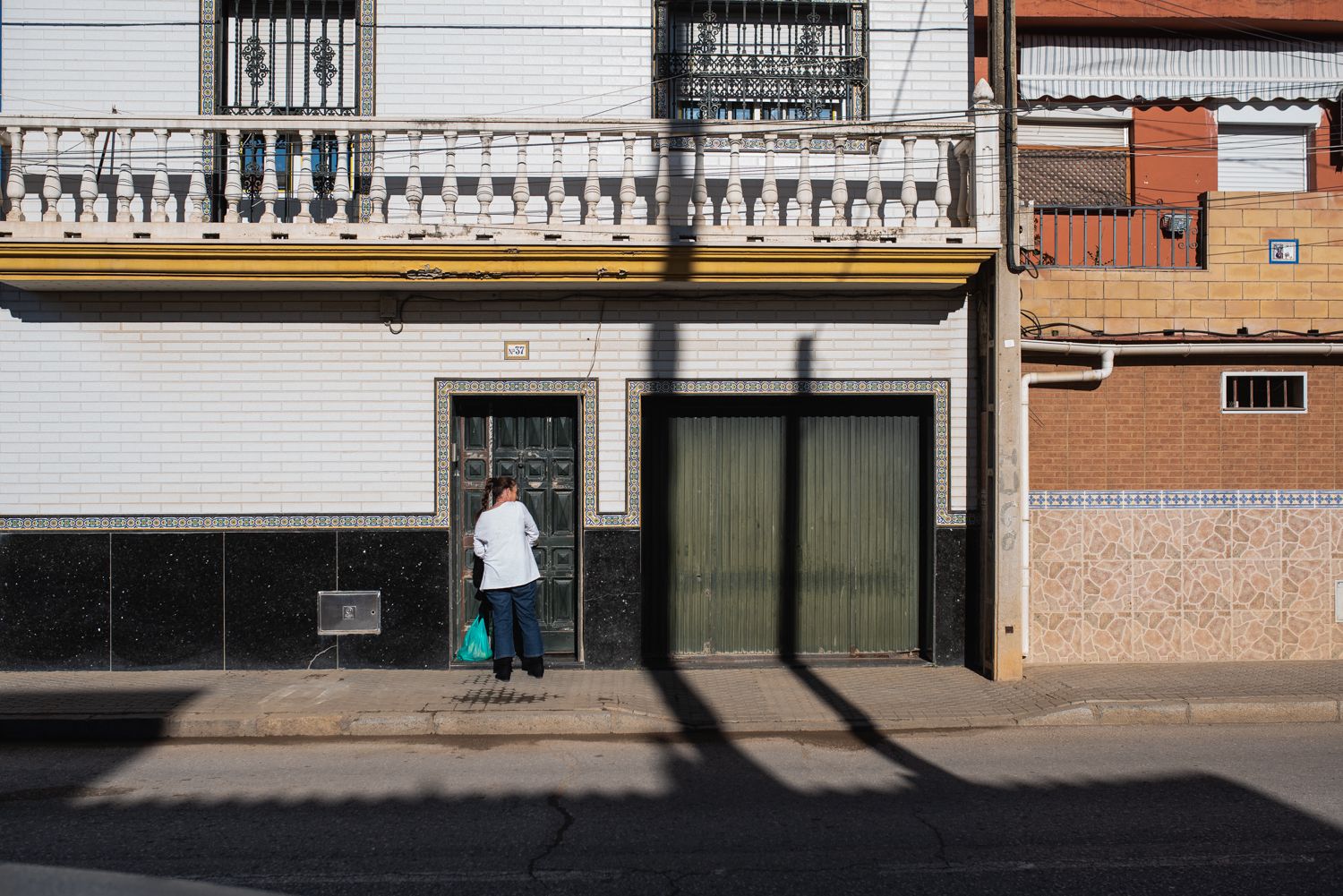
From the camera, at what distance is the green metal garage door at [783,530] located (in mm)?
9242

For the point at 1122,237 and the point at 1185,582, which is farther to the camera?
the point at 1122,237

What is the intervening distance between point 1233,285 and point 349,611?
7832mm

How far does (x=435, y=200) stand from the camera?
8.98 m

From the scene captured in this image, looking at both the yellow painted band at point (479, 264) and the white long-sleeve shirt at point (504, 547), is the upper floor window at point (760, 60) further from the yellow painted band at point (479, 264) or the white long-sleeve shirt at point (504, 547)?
the white long-sleeve shirt at point (504, 547)

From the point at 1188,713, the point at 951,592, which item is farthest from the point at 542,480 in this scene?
the point at 1188,713

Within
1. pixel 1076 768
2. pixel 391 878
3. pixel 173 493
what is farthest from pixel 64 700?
pixel 1076 768

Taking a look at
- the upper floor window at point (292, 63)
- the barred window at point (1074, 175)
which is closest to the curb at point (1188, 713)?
the barred window at point (1074, 175)

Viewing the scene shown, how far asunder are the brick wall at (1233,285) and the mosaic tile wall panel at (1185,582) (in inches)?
59.8

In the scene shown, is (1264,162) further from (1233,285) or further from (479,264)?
(479,264)

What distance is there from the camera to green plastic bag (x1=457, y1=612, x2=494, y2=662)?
873cm

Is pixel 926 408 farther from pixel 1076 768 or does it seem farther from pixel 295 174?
pixel 295 174

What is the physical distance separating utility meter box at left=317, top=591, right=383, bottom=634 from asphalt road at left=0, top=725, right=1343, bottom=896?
1.71 metres

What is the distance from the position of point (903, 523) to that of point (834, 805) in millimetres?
3904

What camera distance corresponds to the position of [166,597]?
8.79 m
